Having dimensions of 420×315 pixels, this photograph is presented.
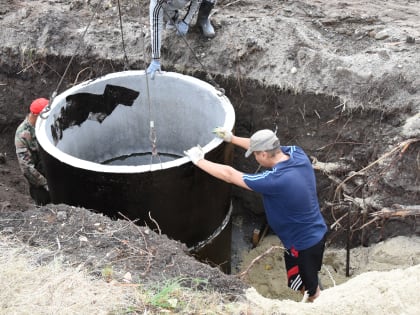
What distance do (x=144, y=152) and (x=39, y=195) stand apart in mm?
1412

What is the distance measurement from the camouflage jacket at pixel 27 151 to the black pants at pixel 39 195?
154 millimetres

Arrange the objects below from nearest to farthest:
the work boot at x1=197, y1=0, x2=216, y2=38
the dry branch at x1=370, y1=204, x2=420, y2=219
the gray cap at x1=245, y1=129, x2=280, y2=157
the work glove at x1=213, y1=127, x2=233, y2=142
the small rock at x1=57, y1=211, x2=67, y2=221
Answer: the small rock at x1=57, y1=211, x2=67, y2=221
the gray cap at x1=245, y1=129, x2=280, y2=157
the dry branch at x1=370, y1=204, x2=420, y2=219
the work glove at x1=213, y1=127, x2=233, y2=142
the work boot at x1=197, y1=0, x2=216, y2=38

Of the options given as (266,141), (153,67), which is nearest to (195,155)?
(266,141)

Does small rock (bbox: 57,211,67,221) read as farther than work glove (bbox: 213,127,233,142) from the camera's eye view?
No

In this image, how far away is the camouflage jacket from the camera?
5996mm

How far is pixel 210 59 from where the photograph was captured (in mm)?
6281

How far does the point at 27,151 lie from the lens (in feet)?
19.8

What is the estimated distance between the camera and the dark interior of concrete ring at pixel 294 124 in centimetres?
547

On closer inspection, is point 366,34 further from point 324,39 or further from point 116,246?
point 116,246

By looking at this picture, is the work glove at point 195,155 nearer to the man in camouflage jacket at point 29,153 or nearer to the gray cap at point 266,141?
the gray cap at point 266,141

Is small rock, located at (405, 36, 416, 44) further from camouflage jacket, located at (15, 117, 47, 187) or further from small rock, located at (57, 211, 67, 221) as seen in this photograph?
camouflage jacket, located at (15, 117, 47, 187)

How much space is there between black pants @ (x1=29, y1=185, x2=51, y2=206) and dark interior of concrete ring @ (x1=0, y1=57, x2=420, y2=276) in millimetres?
1355

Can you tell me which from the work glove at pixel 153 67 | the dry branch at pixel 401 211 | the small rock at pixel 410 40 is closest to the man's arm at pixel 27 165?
the work glove at pixel 153 67

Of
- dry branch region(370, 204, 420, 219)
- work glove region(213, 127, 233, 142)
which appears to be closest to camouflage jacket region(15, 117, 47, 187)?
work glove region(213, 127, 233, 142)
